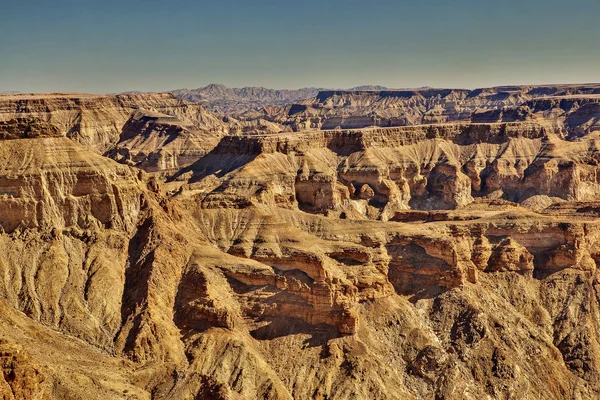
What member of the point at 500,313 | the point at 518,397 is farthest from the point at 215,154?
the point at 518,397

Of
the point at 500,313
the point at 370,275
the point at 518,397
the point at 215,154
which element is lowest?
the point at 518,397

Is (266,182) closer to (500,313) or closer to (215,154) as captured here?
(215,154)

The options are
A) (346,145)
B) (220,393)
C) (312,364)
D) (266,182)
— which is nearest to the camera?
(220,393)

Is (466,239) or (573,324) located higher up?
(466,239)

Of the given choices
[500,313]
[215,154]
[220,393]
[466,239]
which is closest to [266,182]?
[215,154]

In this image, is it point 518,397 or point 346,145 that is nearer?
point 518,397

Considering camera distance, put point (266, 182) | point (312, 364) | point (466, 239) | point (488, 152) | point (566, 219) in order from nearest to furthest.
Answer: point (312, 364) < point (466, 239) < point (566, 219) < point (266, 182) < point (488, 152)

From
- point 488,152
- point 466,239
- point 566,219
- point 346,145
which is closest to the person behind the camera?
point 466,239

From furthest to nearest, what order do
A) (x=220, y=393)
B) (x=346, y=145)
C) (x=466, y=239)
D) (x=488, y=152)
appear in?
(x=488, y=152), (x=346, y=145), (x=466, y=239), (x=220, y=393)

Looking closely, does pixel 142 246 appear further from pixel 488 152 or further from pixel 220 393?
pixel 488 152
